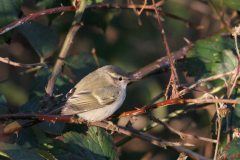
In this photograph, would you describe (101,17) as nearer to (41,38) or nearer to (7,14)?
(41,38)

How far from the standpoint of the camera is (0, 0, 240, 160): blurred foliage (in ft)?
6.26

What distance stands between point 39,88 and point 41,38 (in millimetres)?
660

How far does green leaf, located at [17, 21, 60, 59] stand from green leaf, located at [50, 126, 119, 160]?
1.39 metres

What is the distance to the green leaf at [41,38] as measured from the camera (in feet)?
9.54

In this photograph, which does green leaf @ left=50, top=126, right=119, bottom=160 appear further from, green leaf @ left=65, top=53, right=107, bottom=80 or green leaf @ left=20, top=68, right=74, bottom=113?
green leaf @ left=65, top=53, right=107, bottom=80

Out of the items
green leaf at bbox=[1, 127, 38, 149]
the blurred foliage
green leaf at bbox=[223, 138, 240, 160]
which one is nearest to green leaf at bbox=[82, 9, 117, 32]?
the blurred foliage

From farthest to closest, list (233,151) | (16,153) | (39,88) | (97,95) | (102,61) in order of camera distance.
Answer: (102,61) → (97,95) → (39,88) → (233,151) → (16,153)

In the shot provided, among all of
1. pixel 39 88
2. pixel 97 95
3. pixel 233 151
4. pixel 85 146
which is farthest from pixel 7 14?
pixel 233 151

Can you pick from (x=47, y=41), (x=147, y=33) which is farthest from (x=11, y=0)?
(x=147, y=33)

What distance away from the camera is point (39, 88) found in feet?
8.96

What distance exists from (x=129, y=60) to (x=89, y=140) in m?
2.52

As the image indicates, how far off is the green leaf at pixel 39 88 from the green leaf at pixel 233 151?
167cm

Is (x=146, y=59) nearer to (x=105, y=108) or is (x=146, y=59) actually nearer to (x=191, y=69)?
(x=191, y=69)

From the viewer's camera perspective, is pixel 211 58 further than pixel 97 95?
Yes
